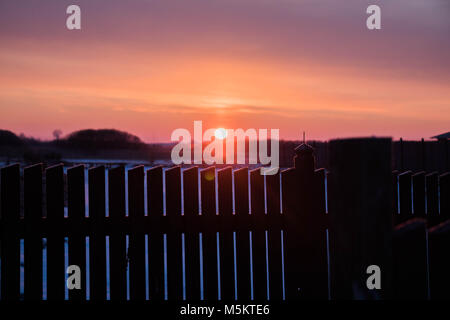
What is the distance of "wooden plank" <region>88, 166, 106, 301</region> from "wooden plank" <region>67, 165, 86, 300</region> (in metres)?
0.07

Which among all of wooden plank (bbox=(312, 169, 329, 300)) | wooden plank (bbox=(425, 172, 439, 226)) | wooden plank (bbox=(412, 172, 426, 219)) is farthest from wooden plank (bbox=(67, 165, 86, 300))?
wooden plank (bbox=(425, 172, 439, 226))

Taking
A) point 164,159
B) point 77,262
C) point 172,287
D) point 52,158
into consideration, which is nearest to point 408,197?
point 172,287

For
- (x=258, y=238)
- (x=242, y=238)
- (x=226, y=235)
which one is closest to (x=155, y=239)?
(x=226, y=235)

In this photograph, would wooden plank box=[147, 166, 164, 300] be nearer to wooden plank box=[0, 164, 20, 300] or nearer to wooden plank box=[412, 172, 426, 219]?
wooden plank box=[0, 164, 20, 300]

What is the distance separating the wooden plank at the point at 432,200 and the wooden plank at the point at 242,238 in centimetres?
199

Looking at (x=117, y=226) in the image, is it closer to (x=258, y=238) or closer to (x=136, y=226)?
(x=136, y=226)

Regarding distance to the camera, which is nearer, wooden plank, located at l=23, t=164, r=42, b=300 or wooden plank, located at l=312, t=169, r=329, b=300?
wooden plank, located at l=23, t=164, r=42, b=300

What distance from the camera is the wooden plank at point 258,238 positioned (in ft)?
12.4

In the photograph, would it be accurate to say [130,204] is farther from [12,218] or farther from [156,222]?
[12,218]

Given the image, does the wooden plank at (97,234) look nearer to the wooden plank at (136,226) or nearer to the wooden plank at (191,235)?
the wooden plank at (136,226)

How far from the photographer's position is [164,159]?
4291 cm

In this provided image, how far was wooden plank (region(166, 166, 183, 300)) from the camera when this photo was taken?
3.64 m

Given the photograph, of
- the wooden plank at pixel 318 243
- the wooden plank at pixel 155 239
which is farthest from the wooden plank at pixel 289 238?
the wooden plank at pixel 155 239
